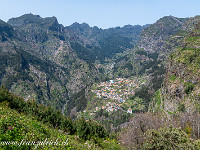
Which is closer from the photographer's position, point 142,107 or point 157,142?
point 157,142

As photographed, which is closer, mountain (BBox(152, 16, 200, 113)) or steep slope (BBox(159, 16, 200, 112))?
steep slope (BBox(159, 16, 200, 112))

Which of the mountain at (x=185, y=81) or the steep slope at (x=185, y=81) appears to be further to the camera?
the mountain at (x=185, y=81)

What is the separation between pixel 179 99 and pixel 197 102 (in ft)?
63.6

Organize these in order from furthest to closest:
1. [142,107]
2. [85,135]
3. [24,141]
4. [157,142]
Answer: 1. [142,107]
2. [85,135]
3. [157,142]
4. [24,141]

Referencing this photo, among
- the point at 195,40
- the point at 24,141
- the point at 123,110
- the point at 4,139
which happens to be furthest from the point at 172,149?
the point at 123,110

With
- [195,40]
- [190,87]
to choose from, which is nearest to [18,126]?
[190,87]

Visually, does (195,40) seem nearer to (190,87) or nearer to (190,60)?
(190,60)

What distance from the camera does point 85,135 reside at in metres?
46.4

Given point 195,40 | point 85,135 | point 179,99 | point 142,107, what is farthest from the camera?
point 142,107

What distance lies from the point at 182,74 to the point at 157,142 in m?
97.2

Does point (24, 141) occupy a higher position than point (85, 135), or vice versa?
point (24, 141)

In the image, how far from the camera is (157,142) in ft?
91.7

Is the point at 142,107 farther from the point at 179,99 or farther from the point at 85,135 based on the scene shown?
the point at 85,135

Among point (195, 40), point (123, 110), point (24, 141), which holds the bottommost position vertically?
point (123, 110)
